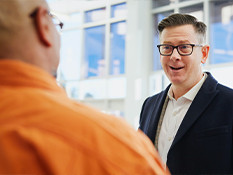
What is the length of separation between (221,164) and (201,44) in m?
0.87

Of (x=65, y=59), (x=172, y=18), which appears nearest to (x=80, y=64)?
(x=65, y=59)

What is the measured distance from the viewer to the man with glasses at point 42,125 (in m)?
0.55

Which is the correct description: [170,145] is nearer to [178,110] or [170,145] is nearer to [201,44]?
[178,110]

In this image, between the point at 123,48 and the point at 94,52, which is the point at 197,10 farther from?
the point at 94,52

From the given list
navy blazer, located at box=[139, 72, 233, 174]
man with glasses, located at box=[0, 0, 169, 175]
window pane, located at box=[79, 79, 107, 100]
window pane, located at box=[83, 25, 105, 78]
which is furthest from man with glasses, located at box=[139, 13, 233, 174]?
window pane, located at box=[83, 25, 105, 78]

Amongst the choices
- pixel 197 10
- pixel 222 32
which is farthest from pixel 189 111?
pixel 197 10

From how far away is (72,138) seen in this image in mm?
572

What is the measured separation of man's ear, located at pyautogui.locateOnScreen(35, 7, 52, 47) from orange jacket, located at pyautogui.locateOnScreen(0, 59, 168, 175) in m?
0.10

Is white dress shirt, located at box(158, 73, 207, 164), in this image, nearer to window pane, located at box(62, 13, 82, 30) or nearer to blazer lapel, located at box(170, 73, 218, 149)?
blazer lapel, located at box(170, 73, 218, 149)

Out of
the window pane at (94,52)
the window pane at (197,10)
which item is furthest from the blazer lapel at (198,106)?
the window pane at (94,52)

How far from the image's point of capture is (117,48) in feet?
32.3

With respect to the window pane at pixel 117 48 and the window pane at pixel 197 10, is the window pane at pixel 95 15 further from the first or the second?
the window pane at pixel 197 10

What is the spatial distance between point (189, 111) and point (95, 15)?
9.30 metres

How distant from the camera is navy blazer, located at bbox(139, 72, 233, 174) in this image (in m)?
1.57
